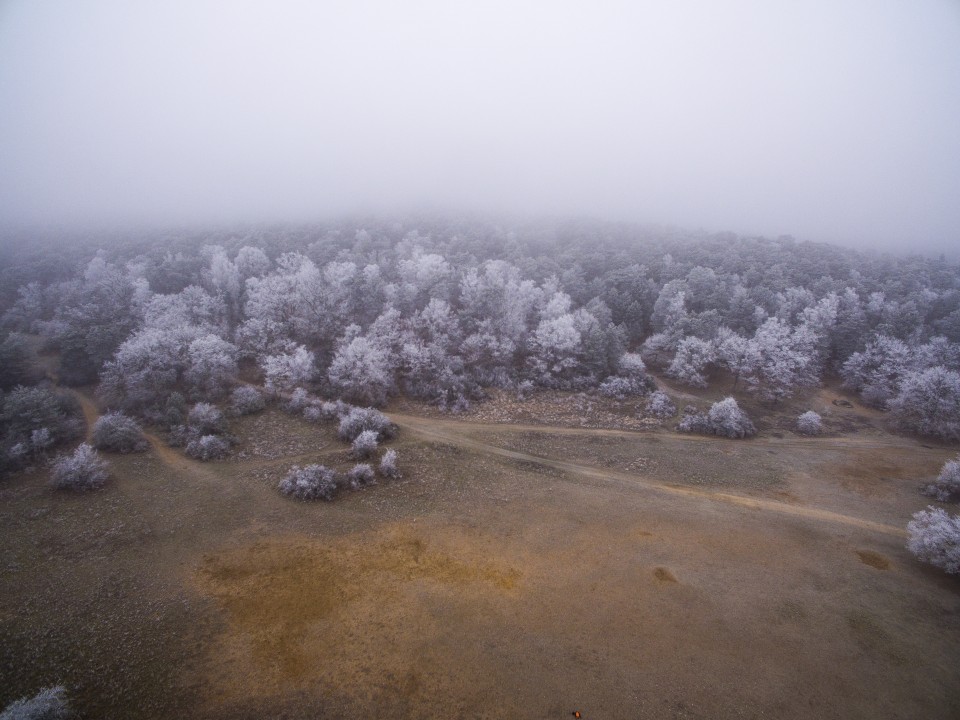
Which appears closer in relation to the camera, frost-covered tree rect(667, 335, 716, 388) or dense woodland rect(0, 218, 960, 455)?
dense woodland rect(0, 218, 960, 455)

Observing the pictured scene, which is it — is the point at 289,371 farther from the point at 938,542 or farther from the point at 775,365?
the point at 775,365

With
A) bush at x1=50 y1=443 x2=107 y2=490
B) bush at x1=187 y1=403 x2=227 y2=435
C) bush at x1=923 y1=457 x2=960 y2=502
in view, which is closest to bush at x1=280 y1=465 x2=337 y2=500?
bush at x1=187 y1=403 x2=227 y2=435

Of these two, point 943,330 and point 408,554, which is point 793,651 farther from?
point 943,330

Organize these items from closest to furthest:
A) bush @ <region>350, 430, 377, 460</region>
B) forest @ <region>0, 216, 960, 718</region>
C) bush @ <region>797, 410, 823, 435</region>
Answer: bush @ <region>350, 430, 377, 460</region>, forest @ <region>0, 216, 960, 718</region>, bush @ <region>797, 410, 823, 435</region>

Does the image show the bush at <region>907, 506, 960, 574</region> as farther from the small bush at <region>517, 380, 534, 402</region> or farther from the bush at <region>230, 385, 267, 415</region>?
the bush at <region>230, 385, 267, 415</region>

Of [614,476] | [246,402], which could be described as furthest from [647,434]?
[246,402]

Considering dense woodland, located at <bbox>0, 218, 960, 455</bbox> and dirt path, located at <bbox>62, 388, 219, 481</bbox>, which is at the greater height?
dense woodland, located at <bbox>0, 218, 960, 455</bbox>

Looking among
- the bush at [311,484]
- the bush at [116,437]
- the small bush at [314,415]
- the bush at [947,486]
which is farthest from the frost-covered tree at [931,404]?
the bush at [116,437]
